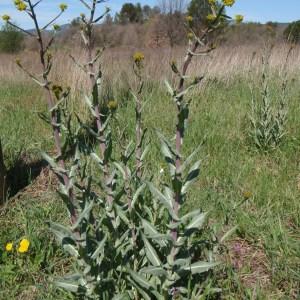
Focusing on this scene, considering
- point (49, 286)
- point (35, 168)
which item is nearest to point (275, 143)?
point (35, 168)

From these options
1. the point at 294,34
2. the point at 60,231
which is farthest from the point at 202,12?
the point at 294,34

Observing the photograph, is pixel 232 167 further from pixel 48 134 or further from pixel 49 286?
pixel 48 134

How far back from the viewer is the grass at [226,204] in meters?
2.22

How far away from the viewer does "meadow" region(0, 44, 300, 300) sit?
2.25 meters

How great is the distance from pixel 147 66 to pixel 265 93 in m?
3.83

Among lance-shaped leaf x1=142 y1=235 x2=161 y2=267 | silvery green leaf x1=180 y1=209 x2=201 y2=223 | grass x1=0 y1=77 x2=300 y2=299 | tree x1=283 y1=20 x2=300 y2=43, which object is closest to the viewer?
silvery green leaf x1=180 y1=209 x2=201 y2=223

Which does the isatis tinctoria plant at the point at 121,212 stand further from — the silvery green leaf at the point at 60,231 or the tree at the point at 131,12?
the tree at the point at 131,12

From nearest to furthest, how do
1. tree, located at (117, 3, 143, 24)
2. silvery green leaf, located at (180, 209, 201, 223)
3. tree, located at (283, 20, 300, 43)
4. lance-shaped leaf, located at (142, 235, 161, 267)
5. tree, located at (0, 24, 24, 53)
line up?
silvery green leaf, located at (180, 209, 201, 223), lance-shaped leaf, located at (142, 235, 161, 267), tree, located at (283, 20, 300, 43), tree, located at (0, 24, 24, 53), tree, located at (117, 3, 143, 24)

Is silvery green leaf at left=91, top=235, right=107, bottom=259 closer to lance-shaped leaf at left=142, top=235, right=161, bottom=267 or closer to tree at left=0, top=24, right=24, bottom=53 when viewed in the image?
lance-shaped leaf at left=142, top=235, right=161, bottom=267

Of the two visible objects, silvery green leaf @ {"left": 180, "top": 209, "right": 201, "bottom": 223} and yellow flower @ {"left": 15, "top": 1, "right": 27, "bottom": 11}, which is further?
silvery green leaf @ {"left": 180, "top": 209, "right": 201, "bottom": 223}

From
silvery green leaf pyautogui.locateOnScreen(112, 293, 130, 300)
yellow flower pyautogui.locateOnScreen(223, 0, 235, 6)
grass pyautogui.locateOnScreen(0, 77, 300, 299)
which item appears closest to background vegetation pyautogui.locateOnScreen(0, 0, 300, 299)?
grass pyautogui.locateOnScreen(0, 77, 300, 299)

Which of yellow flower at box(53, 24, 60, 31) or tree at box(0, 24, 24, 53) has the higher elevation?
yellow flower at box(53, 24, 60, 31)

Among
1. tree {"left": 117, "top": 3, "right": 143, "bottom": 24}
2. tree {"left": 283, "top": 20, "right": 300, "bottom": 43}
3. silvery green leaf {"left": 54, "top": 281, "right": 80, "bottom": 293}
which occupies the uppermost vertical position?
tree {"left": 117, "top": 3, "right": 143, "bottom": 24}

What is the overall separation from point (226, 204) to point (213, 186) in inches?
15.5
